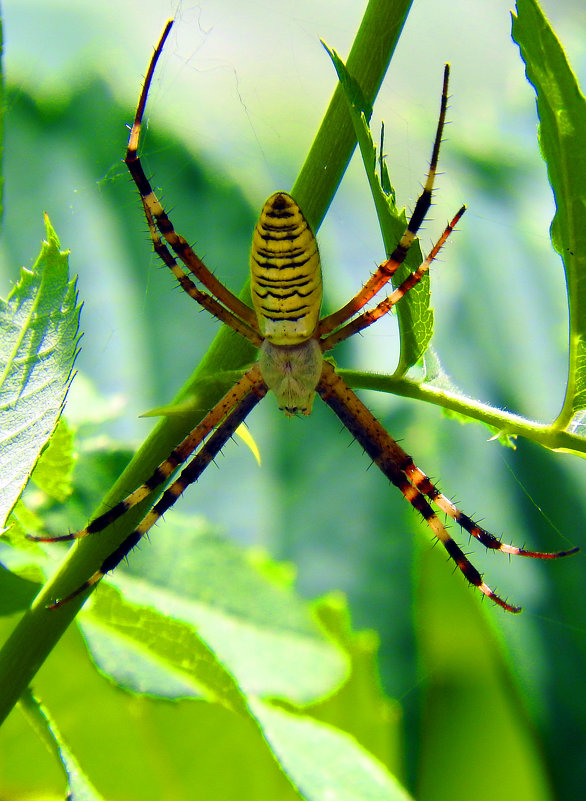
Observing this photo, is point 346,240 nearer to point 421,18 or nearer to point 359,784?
point 421,18

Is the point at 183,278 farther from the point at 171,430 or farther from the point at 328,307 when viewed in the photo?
the point at 328,307

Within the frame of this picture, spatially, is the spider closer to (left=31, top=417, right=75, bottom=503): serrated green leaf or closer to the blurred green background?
(left=31, top=417, right=75, bottom=503): serrated green leaf

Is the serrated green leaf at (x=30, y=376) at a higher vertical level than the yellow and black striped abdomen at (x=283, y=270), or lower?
lower

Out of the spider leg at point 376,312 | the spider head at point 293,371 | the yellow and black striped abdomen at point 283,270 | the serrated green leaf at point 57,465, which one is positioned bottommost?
the serrated green leaf at point 57,465

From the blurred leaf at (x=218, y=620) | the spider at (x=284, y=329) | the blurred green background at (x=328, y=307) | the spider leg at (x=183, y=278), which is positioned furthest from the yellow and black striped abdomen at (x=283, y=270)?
the blurred green background at (x=328, y=307)

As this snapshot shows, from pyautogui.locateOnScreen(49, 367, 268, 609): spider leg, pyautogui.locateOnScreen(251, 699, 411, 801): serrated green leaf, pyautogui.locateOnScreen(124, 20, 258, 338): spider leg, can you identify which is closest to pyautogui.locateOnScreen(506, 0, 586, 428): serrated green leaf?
pyautogui.locateOnScreen(124, 20, 258, 338): spider leg

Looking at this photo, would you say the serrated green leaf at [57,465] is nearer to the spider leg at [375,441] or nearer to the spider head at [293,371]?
the spider head at [293,371]

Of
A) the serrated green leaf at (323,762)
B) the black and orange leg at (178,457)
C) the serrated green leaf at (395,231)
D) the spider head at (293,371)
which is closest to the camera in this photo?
the serrated green leaf at (395,231)

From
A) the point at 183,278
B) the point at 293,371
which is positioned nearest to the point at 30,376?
the point at 183,278
